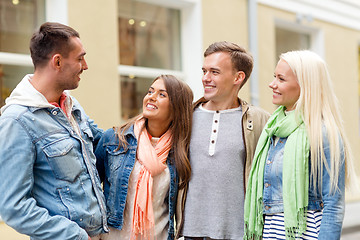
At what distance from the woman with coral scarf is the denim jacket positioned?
380mm

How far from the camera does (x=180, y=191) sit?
3.08 metres

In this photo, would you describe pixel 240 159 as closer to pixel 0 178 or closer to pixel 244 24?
pixel 0 178

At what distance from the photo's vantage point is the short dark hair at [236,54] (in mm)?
3240

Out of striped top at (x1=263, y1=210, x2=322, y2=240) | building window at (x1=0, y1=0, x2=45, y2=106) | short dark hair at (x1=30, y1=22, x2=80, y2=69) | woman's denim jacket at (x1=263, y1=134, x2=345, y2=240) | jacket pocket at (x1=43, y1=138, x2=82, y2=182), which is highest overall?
building window at (x1=0, y1=0, x2=45, y2=106)

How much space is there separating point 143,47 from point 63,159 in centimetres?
411

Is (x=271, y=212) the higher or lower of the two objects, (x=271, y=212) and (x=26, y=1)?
the lower

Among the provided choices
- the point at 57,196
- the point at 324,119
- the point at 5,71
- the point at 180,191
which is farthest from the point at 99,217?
the point at 5,71

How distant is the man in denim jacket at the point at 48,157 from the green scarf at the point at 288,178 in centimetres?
90

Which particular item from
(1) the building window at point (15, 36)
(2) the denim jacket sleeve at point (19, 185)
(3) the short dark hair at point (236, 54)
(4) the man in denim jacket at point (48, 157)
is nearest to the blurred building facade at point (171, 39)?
(1) the building window at point (15, 36)

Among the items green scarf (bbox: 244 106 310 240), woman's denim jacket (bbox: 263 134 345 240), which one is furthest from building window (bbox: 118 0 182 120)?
woman's denim jacket (bbox: 263 134 345 240)

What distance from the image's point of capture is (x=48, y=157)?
2283 mm

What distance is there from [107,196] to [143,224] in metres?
0.29

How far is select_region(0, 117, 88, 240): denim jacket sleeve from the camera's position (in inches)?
85.1

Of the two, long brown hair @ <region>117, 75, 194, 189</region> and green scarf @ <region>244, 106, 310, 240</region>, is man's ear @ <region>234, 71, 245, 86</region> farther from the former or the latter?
green scarf @ <region>244, 106, 310, 240</region>
